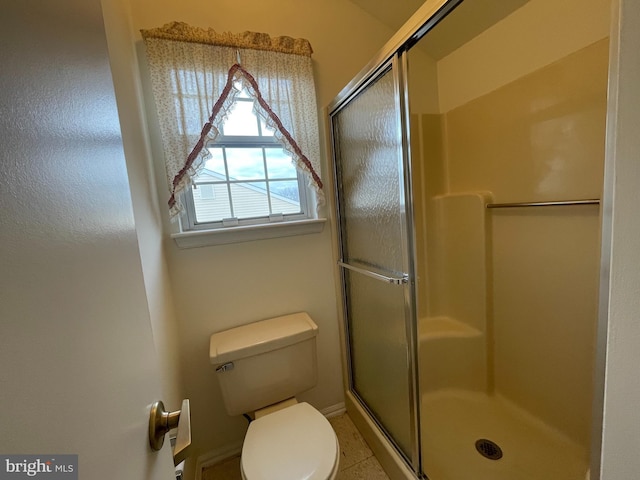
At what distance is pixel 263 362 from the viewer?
1.32 m

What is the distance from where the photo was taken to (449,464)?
133cm

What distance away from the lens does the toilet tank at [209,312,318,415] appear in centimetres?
127

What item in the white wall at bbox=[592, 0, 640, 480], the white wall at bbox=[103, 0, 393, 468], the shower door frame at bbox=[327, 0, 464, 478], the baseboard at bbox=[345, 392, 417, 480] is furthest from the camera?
the white wall at bbox=[103, 0, 393, 468]

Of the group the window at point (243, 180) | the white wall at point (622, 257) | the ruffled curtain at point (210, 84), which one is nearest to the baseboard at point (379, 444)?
the white wall at point (622, 257)

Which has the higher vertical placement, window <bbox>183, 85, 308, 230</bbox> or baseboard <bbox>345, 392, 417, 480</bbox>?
window <bbox>183, 85, 308, 230</bbox>

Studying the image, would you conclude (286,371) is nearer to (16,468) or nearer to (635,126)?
(16,468)

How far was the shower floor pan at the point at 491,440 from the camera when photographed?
127 centimetres

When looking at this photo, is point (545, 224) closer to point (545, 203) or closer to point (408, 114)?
point (545, 203)

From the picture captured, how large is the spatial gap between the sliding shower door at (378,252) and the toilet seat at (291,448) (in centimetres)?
40

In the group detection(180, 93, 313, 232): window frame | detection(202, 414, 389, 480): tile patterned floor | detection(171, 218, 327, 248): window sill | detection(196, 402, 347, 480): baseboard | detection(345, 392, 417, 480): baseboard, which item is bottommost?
detection(202, 414, 389, 480): tile patterned floor

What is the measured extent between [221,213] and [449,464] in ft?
5.61

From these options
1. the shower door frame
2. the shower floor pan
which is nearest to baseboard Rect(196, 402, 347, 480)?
the shower door frame

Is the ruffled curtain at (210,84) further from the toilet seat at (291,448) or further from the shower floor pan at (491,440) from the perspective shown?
the shower floor pan at (491,440)

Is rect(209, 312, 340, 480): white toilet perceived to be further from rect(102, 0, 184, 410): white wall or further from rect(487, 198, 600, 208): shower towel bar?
rect(487, 198, 600, 208): shower towel bar
